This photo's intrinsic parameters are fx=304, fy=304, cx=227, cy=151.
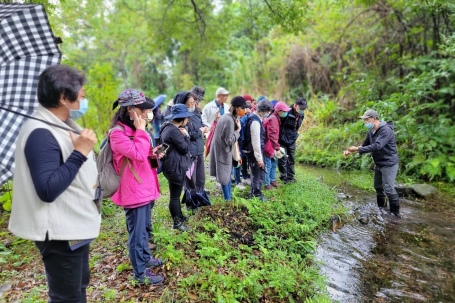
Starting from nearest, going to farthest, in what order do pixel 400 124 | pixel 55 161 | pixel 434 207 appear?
pixel 55 161
pixel 434 207
pixel 400 124

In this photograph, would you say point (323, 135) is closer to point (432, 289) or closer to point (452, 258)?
point (452, 258)

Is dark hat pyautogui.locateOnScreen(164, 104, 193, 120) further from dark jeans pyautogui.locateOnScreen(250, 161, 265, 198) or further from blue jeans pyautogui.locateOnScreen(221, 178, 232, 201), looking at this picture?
dark jeans pyautogui.locateOnScreen(250, 161, 265, 198)

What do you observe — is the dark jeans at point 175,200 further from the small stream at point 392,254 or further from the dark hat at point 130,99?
the small stream at point 392,254

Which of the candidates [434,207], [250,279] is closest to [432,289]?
[250,279]

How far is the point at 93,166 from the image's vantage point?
225 centimetres

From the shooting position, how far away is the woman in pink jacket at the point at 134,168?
308 centimetres

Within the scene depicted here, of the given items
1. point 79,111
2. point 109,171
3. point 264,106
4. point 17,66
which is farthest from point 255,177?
point 17,66

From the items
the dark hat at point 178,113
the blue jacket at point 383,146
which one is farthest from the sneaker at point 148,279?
the blue jacket at point 383,146

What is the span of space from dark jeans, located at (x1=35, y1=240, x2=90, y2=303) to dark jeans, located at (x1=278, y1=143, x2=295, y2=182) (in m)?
6.08

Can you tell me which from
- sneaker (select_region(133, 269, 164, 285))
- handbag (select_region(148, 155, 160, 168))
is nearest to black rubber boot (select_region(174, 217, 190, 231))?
sneaker (select_region(133, 269, 164, 285))

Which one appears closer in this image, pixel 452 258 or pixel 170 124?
pixel 170 124

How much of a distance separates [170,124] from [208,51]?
15.2 metres

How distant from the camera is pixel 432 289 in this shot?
407 centimetres

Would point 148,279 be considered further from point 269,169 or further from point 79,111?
point 269,169
